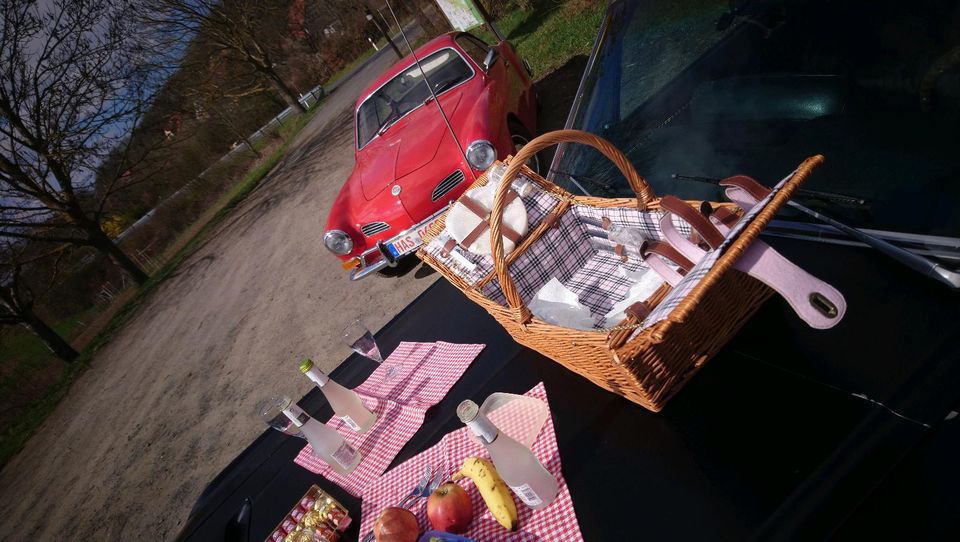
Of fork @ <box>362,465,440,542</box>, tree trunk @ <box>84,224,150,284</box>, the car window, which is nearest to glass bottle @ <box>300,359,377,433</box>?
fork @ <box>362,465,440,542</box>

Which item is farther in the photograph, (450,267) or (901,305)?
(450,267)

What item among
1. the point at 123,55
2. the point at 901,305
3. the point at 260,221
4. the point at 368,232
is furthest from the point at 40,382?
the point at 901,305

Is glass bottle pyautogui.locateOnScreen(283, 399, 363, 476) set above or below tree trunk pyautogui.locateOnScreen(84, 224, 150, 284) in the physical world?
below

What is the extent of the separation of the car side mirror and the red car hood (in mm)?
368

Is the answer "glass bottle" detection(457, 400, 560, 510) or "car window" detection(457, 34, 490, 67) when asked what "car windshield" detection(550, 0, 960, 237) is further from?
"car window" detection(457, 34, 490, 67)

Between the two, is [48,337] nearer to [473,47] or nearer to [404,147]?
[404,147]

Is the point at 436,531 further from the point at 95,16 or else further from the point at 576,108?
the point at 95,16

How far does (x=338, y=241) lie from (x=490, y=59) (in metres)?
2.20

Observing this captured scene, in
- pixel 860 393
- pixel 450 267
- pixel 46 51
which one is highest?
pixel 46 51

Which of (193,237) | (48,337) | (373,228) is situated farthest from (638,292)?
(193,237)

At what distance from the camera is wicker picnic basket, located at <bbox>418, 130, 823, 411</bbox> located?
3.02 feet

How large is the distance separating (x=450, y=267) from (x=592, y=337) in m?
0.84

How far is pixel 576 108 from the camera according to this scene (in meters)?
2.42

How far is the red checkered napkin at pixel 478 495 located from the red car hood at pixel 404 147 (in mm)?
2618
